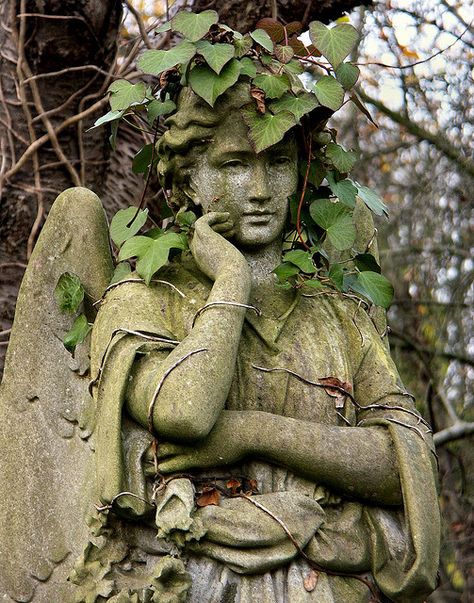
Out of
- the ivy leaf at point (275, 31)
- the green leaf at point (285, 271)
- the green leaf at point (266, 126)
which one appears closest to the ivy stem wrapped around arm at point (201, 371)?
the green leaf at point (285, 271)

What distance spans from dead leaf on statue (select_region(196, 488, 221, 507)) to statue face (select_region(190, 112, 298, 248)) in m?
0.82

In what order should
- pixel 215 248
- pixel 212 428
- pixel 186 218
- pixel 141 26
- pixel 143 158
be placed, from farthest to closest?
pixel 141 26, pixel 143 158, pixel 186 218, pixel 215 248, pixel 212 428

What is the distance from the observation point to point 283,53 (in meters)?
3.97

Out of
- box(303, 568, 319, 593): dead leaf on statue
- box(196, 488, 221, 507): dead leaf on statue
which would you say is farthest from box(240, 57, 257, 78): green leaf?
box(303, 568, 319, 593): dead leaf on statue

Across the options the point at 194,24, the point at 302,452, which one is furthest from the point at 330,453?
the point at 194,24

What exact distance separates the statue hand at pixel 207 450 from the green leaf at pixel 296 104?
3.27ft

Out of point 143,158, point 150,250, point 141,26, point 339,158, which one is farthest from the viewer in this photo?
point 141,26

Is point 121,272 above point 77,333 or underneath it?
above

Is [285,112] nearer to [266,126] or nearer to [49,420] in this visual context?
[266,126]

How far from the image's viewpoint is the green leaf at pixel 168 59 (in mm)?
3840

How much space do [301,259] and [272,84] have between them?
55cm

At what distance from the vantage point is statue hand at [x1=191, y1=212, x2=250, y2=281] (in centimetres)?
370

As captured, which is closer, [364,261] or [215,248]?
[215,248]

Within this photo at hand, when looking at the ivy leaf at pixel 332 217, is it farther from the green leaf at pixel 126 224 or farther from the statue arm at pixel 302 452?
the statue arm at pixel 302 452
